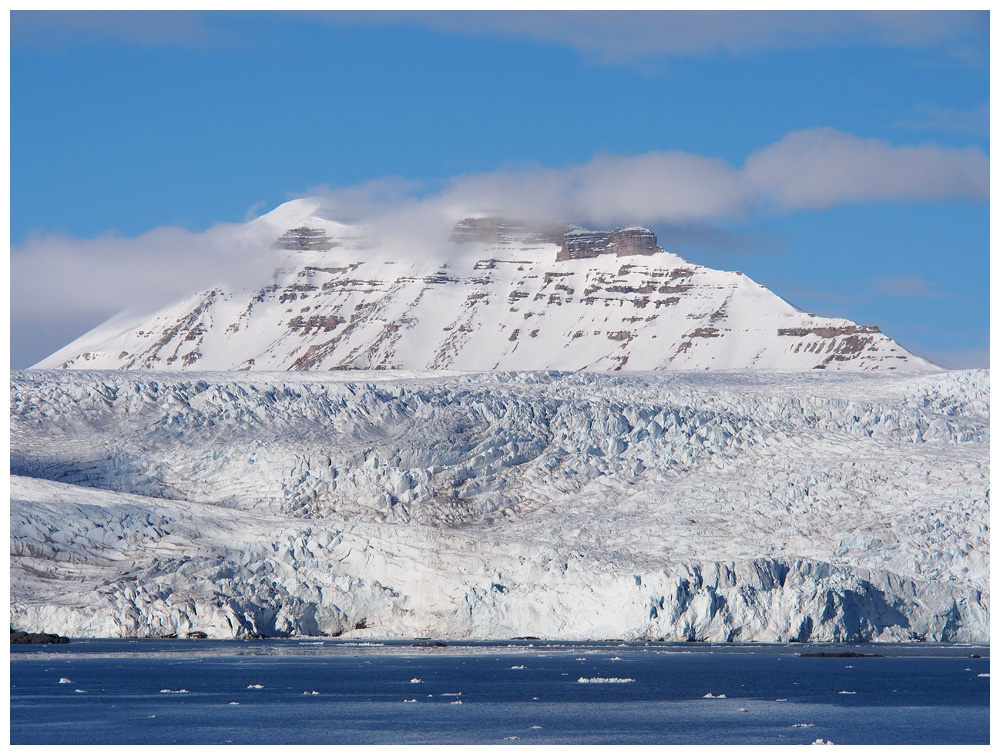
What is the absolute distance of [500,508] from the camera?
136 ft

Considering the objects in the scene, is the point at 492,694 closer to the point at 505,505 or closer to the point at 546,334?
the point at 505,505

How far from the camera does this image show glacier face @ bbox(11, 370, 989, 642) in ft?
105

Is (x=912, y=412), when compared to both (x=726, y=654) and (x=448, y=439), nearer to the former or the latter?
(x=448, y=439)

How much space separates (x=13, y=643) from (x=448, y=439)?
15.9m

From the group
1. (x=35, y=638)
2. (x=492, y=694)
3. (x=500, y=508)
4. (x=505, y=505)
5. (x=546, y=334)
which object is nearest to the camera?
(x=492, y=694)

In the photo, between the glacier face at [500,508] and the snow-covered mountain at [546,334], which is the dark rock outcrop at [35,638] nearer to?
the glacier face at [500,508]

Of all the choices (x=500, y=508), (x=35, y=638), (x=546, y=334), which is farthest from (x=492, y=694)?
(x=546, y=334)

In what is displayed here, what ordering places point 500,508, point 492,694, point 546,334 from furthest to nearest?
1. point 546,334
2. point 500,508
3. point 492,694

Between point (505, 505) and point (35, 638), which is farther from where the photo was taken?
point (505, 505)

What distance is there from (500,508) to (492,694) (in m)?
18.3

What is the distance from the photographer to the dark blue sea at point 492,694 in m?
19.1

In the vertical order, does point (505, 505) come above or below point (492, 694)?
above

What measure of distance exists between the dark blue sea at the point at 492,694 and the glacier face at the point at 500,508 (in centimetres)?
92

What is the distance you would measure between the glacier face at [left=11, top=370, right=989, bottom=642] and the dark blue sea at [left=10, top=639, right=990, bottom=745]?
921 millimetres
